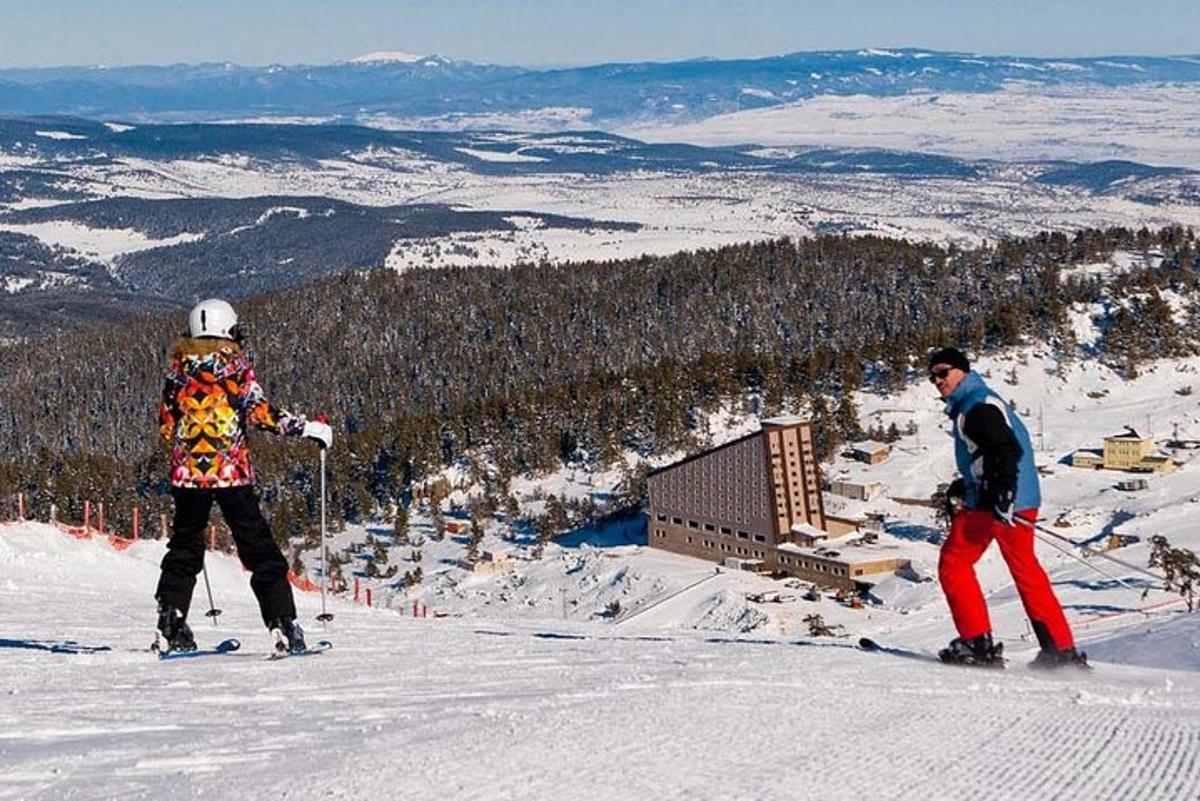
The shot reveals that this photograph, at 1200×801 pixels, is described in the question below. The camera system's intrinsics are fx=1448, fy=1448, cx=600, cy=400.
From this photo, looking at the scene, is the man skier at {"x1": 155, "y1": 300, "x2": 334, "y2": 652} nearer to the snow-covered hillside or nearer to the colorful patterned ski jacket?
the colorful patterned ski jacket

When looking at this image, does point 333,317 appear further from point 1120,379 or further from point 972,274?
point 1120,379

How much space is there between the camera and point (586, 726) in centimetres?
493

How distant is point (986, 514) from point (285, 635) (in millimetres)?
3300

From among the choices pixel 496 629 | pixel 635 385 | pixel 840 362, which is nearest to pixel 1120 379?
pixel 840 362

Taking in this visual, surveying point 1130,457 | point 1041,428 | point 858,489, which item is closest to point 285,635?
point 858,489

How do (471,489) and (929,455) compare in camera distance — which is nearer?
(929,455)

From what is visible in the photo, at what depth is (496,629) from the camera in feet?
34.1

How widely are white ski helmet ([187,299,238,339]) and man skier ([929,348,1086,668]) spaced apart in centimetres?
317

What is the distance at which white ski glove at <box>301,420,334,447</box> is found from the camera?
21.6ft

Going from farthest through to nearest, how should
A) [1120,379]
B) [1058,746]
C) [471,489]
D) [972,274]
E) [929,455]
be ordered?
1. [972,274]
2. [1120,379]
3. [471,489]
4. [929,455]
5. [1058,746]

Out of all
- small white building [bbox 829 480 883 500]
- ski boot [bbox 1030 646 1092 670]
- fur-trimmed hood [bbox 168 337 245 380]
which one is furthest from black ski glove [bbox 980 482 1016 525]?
small white building [bbox 829 480 883 500]

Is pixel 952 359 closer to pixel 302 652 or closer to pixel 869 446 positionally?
pixel 302 652

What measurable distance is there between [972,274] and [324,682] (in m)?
74.6

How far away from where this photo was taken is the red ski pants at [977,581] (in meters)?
6.45
